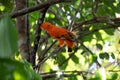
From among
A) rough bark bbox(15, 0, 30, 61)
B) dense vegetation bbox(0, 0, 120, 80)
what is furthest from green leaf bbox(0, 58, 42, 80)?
rough bark bbox(15, 0, 30, 61)

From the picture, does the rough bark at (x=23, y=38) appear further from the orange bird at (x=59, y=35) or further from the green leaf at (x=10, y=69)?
the green leaf at (x=10, y=69)

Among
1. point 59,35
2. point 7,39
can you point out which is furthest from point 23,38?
point 7,39

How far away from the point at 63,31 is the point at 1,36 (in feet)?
5.88

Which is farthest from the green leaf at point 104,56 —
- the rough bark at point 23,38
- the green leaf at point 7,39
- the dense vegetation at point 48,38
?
the green leaf at point 7,39

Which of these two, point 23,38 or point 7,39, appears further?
point 23,38

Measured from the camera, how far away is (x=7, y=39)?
208 mm

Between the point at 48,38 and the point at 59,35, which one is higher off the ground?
the point at 59,35

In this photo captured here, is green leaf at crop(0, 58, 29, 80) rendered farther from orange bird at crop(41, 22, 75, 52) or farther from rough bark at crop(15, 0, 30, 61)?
orange bird at crop(41, 22, 75, 52)

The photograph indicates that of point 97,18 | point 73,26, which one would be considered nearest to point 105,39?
point 73,26

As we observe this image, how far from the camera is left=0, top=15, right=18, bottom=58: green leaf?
0.68 ft

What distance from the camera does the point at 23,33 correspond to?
1.87 metres

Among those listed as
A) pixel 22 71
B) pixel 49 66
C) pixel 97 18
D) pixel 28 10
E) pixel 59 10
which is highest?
pixel 22 71

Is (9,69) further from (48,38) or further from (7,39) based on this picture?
(48,38)

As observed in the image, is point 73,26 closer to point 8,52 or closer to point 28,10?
point 28,10
